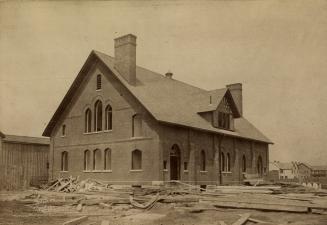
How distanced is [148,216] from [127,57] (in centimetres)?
1385

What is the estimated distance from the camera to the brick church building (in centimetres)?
2503

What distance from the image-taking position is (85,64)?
92.7ft

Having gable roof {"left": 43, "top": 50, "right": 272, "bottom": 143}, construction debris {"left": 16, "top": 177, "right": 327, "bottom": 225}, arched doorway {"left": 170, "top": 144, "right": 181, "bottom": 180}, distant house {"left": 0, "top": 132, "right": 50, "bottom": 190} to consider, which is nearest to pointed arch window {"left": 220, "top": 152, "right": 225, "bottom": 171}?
gable roof {"left": 43, "top": 50, "right": 272, "bottom": 143}

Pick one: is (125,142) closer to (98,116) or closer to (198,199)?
(98,116)

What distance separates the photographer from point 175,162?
27.0 m

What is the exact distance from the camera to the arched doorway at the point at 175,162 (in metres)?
26.2

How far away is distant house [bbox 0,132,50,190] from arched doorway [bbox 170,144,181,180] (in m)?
11.6

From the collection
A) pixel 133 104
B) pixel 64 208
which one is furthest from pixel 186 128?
pixel 64 208

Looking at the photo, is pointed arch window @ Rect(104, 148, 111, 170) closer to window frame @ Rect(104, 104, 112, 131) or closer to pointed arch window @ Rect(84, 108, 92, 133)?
window frame @ Rect(104, 104, 112, 131)

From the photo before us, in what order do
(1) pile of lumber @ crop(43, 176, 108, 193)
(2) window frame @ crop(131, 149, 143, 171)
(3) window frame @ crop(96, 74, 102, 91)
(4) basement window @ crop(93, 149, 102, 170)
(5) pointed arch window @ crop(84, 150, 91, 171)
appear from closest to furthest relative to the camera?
(1) pile of lumber @ crop(43, 176, 108, 193) < (2) window frame @ crop(131, 149, 143, 171) < (4) basement window @ crop(93, 149, 102, 170) < (3) window frame @ crop(96, 74, 102, 91) < (5) pointed arch window @ crop(84, 150, 91, 171)

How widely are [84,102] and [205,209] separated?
50.5 feet

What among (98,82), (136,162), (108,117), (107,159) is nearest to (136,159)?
(136,162)

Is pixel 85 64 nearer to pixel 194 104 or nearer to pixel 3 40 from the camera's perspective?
pixel 194 104

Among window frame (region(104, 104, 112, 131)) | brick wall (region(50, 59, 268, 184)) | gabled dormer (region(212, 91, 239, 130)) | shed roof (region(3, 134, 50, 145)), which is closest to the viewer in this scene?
brick wall (region(50, 59, 268, 184))
